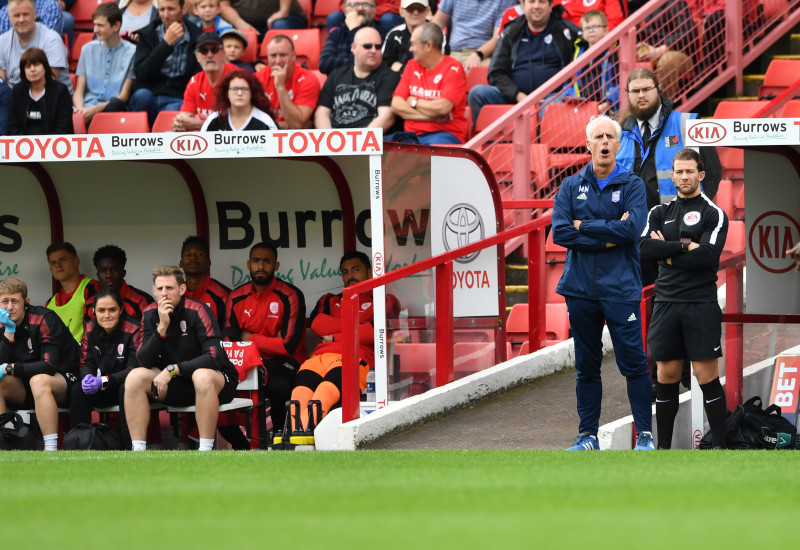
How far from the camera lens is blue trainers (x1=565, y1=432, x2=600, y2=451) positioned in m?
8.12

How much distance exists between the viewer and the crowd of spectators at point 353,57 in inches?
483

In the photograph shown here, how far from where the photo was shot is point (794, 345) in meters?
9.17

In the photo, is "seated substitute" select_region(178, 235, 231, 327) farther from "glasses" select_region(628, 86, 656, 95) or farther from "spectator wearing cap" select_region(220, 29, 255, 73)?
"glasses" select_region(628, 86, 656, 95)

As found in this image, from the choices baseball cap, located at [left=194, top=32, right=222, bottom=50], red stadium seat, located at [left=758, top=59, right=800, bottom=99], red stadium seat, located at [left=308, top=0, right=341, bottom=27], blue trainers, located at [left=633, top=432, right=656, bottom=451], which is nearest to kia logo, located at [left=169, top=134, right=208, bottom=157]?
baseball cap, located at [left=194, top=32, right=222, bottom=50]

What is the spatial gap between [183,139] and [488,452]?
3.27 metres

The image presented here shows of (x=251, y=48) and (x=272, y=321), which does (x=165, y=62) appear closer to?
(x=251, y=48)

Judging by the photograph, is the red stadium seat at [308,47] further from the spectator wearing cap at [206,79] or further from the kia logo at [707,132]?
the kia logo at [707,132]

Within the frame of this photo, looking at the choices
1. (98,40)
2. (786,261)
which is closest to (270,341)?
(786,261)

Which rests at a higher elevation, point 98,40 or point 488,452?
point 98,40

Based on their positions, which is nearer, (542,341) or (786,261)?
(786,261)

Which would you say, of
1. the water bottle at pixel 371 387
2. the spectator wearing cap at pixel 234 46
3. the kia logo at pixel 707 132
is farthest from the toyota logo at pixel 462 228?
the spectator wearing cap at pixel 234 46

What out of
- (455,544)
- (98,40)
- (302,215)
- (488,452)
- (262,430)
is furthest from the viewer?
(98,40)

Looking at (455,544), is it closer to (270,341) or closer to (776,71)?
(270,341)

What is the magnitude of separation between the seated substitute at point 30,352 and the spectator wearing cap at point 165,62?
4.11 m
